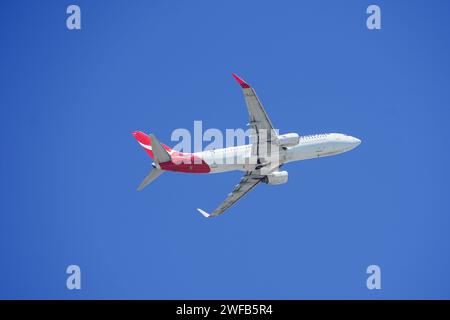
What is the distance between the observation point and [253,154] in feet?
285

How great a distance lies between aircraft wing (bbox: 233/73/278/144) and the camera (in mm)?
80094

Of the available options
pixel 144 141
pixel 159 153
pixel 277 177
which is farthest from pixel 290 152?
pixel 144 141

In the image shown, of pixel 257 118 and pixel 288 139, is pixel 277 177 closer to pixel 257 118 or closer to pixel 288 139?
pixel 288 139

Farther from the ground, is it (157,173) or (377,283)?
(157,173)

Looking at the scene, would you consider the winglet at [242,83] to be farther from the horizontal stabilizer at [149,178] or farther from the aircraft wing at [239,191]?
the aircraft wing at [239,191]

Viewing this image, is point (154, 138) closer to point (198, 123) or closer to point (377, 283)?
point (198, 123)

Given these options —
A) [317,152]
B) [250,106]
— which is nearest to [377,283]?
[317,152]

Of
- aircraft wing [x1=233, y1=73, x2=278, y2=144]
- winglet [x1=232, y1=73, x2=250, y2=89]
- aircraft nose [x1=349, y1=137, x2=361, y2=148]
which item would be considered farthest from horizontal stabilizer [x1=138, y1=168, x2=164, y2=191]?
aircraft nose [x1=349, y1=137, x2=361, y2=148]

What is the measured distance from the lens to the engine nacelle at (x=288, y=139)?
85500 millimetres

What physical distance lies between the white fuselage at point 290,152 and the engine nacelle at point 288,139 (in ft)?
4.68

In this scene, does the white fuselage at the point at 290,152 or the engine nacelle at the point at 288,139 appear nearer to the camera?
the engine nacelle at the point at 288,139

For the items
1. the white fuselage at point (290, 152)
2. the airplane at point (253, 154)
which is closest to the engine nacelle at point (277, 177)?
the airplane at point (253, 154)
